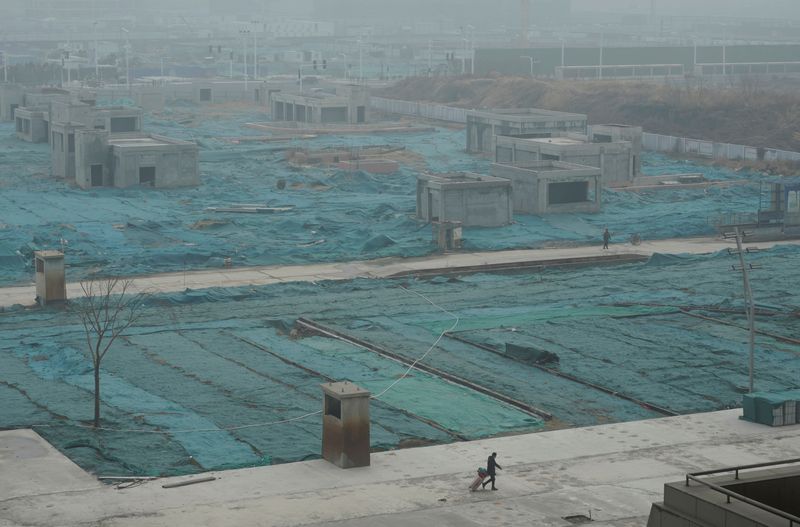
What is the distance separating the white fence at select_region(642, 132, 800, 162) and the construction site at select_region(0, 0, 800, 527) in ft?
0.81

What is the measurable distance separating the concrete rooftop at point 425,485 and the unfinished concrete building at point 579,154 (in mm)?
44771

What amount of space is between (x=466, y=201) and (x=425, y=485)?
36521 mm

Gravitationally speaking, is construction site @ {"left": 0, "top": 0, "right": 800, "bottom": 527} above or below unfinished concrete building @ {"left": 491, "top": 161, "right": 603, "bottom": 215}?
below

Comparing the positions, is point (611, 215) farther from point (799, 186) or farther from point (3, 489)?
point (3, 489)

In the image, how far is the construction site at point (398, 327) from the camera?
30.6 meters

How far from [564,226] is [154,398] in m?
34.1

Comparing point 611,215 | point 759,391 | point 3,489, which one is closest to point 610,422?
point 759,391

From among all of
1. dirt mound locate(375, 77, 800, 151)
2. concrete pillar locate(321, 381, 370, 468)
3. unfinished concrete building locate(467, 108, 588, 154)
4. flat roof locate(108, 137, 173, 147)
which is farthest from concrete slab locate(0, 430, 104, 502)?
dirt mound locate(375, 77, 800, 151)

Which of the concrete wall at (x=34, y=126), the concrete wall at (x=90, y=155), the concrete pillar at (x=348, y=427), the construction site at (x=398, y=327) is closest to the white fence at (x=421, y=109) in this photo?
the construction site at (x=398, y=327)

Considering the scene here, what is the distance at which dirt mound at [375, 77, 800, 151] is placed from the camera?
352 feet

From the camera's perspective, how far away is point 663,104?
117 meters

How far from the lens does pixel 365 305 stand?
164ft

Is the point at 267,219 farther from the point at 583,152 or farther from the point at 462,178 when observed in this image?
the point at 583,152

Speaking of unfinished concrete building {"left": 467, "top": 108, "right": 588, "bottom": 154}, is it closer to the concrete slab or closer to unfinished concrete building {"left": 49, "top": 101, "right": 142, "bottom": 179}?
unfinished concrete building {"left": 49, "top": 101, "right": 142, "bottom": 179}
